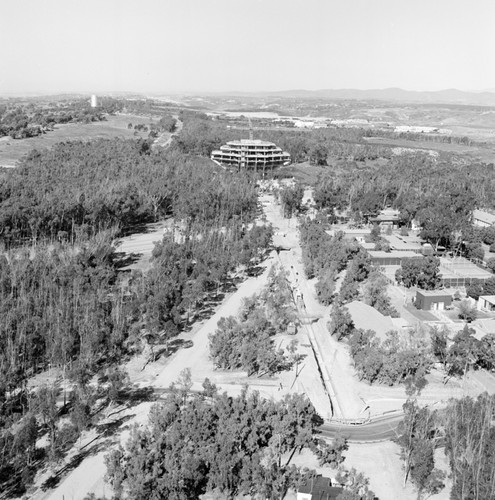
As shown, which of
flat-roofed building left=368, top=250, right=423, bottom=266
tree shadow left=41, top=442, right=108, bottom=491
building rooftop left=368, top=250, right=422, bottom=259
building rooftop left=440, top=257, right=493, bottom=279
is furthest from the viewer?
building rooftop left=368, top=250, right=422, bottom=259

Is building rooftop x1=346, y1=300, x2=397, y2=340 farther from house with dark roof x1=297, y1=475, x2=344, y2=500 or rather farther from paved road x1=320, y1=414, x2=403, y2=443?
house with dark roof x1=297, y1=475, x2=344, y2=500

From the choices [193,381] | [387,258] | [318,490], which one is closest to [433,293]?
[387,258]

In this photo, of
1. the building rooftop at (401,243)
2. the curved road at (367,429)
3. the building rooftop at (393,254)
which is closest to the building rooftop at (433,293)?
the building rooftop at (393,254)

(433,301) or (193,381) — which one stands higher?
(433,301)

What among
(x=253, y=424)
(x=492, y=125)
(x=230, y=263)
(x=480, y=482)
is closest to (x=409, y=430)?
(x=480, y=482)

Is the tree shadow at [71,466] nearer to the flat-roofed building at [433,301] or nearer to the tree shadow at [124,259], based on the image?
the tree shadow at [124,259]

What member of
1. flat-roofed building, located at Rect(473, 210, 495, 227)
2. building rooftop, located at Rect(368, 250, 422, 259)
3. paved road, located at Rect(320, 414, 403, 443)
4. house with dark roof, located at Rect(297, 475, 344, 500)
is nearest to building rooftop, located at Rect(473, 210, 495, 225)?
flat-roofed building, located at Rect(473, 210, 495, 227)

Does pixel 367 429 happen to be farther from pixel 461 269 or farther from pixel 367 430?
pixel 461 269
